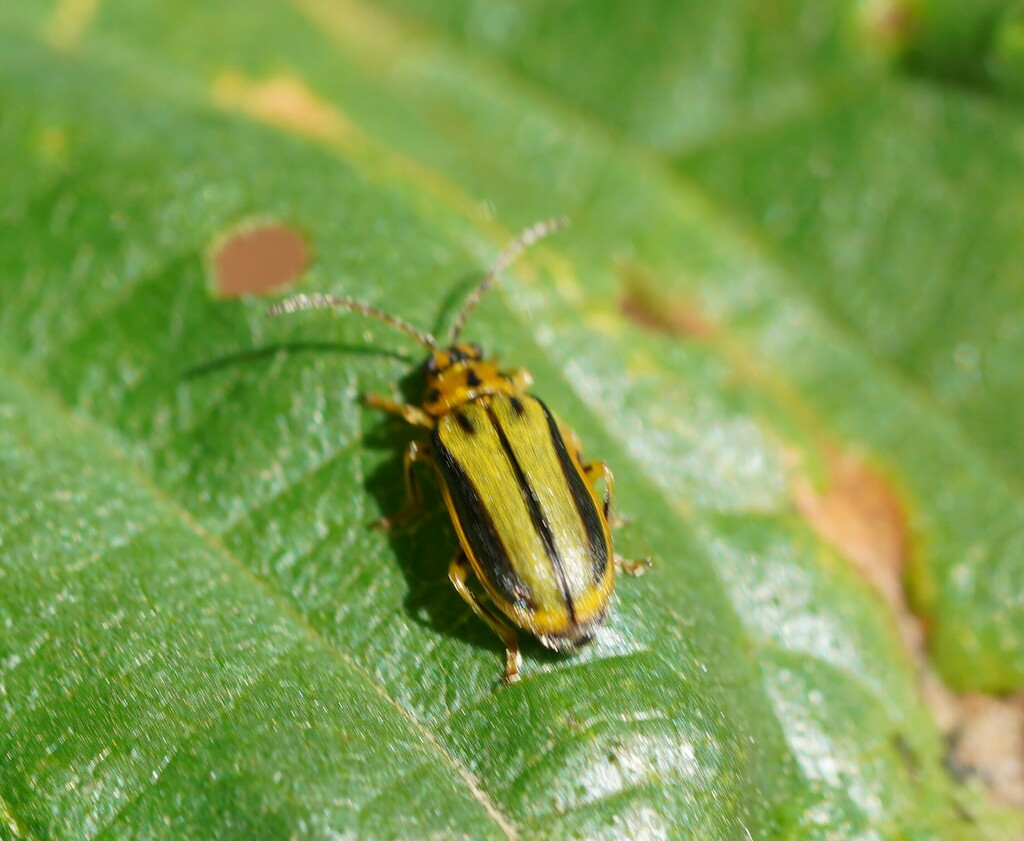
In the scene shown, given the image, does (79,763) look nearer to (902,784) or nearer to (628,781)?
(628,781)

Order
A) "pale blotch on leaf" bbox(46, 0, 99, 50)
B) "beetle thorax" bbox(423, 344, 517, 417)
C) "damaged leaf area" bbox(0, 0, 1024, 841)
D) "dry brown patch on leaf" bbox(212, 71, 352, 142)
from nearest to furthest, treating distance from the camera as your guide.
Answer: "damaged leaf area" bbox(0, 0, 1024, 841) < "beetle thorax" bbox(423, 344, 517, 417) < "dry brown patch on leaf" bbox(212, 71, 352, 142) < "pale blotch on leaf" bbox(46, 0, 99, 50)

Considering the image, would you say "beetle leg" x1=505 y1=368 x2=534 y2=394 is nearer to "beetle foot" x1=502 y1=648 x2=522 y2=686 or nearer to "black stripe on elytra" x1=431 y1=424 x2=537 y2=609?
"black stripe on elytra" x1=431 y1=424 x2=537 y2=609

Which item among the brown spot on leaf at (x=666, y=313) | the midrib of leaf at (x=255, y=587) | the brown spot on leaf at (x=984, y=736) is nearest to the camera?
the midrib of leaf at (x=255, y=587)

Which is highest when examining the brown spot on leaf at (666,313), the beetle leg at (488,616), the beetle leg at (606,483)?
the brown spot on leaf at (666,313)

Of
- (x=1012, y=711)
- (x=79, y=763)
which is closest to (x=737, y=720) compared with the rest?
(x=1012, y=711)

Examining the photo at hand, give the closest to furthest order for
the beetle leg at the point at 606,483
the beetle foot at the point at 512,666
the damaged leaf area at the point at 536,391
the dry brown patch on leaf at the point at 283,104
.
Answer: the damaged leaf area at the point at 536,391 → the beetle foot at the point at 512,666 → the beetle leg at the point at 606,483 → the dry brown patch on leaf at the point at 283,104

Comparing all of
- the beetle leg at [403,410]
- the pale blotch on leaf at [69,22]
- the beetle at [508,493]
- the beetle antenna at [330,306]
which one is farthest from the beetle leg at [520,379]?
the pale blotch on leaf at [69,22]

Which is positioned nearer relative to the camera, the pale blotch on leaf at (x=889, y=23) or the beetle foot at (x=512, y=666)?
the beetle foot at (x=512, y=666)

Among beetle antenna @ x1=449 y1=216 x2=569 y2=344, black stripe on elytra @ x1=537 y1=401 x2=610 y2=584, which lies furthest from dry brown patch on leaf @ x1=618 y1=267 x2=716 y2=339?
black stripe on elytra @ x1=537 y1=401 x2=610 y2=584

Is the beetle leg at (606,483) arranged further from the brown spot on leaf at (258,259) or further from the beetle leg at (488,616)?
the brown spot on leaf at (258,259)
